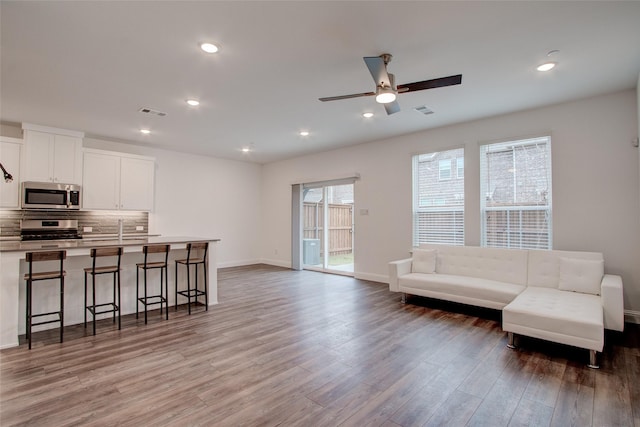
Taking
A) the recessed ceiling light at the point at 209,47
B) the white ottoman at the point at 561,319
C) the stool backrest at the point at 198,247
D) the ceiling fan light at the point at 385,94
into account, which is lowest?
the white ottoman at the point at 561,319

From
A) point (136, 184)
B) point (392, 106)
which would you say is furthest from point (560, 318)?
point (136, 184)

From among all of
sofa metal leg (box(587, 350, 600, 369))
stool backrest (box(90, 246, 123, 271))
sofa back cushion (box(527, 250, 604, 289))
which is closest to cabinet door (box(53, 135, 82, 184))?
stool backrest (box(90, 246, 123, 271))

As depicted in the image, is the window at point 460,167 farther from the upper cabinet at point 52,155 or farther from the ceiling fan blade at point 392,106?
Answer: the upper cabinet at point 52,155

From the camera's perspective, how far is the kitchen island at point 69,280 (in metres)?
3.23

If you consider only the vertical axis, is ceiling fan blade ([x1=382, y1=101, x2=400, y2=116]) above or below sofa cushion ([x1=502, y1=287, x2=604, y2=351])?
above

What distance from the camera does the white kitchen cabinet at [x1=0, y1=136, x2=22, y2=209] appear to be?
5020 millimetres

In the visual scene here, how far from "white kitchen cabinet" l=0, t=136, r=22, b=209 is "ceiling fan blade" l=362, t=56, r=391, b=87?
589 centimetres

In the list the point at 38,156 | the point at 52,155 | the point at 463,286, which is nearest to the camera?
the point at 463,286

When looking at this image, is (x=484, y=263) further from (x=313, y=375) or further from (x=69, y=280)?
(x=69, y=280)

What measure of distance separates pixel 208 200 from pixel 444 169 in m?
5.73

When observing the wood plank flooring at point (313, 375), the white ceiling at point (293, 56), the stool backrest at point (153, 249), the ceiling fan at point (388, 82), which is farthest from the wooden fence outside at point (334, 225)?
the ceiling fan at point (388, 82)

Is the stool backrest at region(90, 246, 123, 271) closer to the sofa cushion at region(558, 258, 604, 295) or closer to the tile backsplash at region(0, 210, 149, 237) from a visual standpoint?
the tile backsplash at region(0, 210, 149, 237)

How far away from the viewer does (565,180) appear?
4.41m

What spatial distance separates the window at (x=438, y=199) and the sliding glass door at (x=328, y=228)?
5.41 ft
